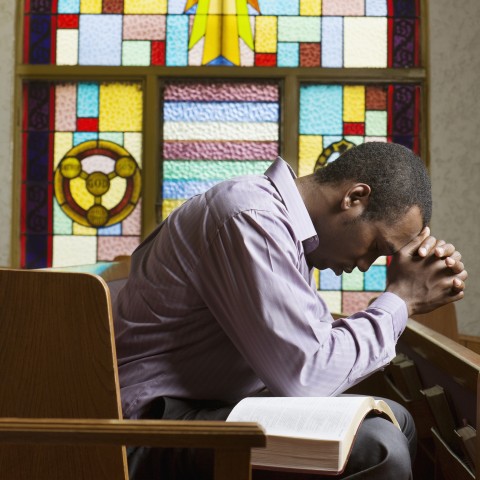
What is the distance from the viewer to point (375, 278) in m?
5.06

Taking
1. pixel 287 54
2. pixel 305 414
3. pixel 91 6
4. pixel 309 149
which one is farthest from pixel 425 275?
pixel 91 6

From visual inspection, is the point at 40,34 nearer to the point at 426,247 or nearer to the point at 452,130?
the point at 452,130

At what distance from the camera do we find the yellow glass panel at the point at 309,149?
5.11 metres

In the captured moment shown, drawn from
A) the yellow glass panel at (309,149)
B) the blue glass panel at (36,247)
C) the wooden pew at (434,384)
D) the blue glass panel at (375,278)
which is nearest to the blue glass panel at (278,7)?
the yellow glass panel at (309,149)

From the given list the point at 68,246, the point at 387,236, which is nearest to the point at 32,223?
the point at 68,246

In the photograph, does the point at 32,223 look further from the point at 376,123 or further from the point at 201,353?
the point at 201,353

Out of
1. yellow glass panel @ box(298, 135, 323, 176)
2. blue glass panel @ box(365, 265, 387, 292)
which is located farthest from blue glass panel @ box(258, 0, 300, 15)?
blue glass panel @ box(365, 265, 387, 292)

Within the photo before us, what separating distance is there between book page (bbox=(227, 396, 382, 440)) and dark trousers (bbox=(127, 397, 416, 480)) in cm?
7

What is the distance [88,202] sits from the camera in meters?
5.14

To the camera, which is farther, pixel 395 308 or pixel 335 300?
pixel 335 300

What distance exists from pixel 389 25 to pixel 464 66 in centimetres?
55

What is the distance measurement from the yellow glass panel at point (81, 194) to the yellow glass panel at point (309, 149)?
137cm

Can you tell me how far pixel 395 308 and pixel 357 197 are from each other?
0.86 feet

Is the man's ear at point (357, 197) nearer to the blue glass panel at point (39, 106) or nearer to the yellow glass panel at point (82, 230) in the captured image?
the yellow glass panel at point (82, 230)
